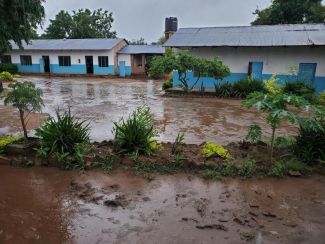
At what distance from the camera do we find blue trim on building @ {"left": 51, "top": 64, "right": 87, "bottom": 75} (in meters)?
30.5

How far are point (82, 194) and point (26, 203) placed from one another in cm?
89

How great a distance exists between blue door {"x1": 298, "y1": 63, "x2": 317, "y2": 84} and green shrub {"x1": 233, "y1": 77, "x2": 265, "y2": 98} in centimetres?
281

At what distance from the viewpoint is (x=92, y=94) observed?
60.1 ft

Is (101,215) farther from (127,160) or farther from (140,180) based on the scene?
(127,160)

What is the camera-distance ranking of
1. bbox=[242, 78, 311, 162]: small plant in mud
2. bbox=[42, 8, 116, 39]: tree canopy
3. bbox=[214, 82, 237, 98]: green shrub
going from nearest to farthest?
bbox=[242, 78, 311, 162]: small plant in mud < bbox=[214, 82, 237, 98]: green shrub < bbox=[42, 8, 116, 39]: tree canopy

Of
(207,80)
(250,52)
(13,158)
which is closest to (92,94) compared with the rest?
(207,80)

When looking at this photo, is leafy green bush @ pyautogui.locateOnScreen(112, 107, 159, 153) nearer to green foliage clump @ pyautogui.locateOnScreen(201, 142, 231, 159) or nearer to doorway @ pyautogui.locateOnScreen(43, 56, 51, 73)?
green foliage clump @ pyautogui.locateOnScreen(201, 142, 231, 159)

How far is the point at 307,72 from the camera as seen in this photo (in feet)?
58.2

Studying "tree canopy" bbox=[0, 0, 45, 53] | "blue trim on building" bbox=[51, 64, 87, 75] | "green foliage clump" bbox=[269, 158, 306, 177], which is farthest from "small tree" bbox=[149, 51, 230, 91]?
"blue trim on building" bbox=[51, 64, 87, 75]

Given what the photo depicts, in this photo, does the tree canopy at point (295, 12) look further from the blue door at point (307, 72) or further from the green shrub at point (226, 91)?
the green shrub at point (226, 91)

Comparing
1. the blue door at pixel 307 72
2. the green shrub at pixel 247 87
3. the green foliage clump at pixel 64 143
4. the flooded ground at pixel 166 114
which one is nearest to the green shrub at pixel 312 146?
the flooded ground at pixel 166 114

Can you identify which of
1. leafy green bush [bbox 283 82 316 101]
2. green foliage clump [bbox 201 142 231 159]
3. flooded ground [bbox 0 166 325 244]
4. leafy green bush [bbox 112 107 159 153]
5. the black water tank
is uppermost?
the black water tank

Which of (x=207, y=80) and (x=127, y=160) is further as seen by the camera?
(x=207, y=80)

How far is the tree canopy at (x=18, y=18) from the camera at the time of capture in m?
8.15
